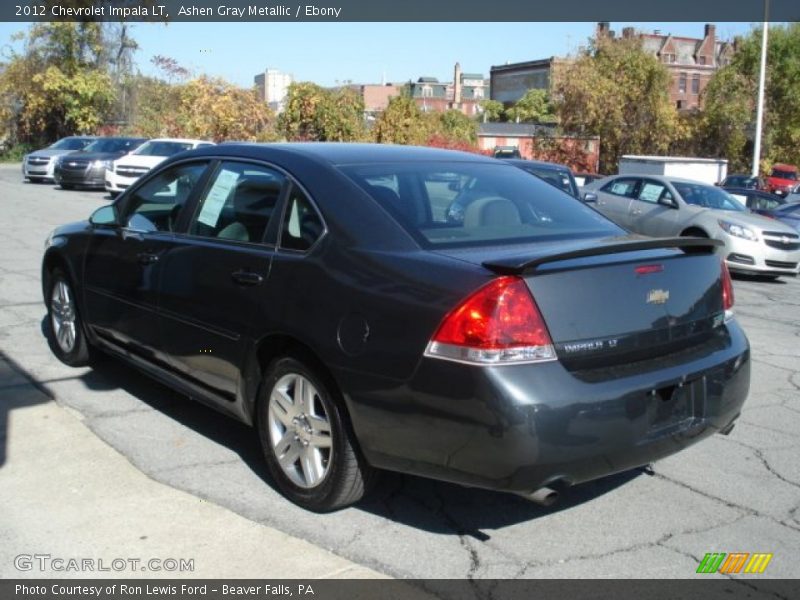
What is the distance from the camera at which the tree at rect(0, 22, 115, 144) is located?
41.4 metres

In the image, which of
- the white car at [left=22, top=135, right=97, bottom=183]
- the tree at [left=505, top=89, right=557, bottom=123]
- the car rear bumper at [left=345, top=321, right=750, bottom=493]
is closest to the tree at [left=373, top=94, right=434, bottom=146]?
the white car at [left=22, top=135, right=97, bottom=183]

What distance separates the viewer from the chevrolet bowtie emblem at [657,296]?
3631 millimetres

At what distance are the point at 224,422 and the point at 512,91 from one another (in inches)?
4175

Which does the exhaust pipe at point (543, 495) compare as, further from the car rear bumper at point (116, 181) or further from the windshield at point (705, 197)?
the car rear bumper at point (116, 181)

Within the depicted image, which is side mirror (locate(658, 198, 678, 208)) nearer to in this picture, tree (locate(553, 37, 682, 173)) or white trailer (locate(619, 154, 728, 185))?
white trailer (locate(619, 154, 728, 185))

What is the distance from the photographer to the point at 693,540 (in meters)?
3.78

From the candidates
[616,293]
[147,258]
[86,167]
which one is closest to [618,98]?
[86,167]

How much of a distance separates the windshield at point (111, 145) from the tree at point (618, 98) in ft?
77.3

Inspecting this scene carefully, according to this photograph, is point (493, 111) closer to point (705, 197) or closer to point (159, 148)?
point (159, 148)

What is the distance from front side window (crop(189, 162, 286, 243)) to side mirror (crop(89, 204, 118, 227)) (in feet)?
3.53

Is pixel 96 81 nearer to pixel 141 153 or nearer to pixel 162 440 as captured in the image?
pixel 141 153

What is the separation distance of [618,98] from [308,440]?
4111 centimetres

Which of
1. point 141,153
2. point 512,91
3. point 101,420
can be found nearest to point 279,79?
point 512,91

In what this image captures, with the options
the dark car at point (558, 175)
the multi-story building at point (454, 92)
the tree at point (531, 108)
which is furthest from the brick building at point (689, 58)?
the dark car at point (558, 175)
